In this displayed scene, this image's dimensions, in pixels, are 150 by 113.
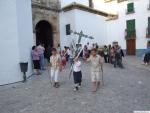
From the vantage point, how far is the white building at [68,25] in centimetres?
1020

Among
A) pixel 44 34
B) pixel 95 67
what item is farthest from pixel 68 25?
pixel 95 67

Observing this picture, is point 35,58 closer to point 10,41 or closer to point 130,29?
point 10,41

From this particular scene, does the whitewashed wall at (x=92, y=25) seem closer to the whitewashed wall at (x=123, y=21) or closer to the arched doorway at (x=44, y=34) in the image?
the whitewashed wall at (x=123, y=21)

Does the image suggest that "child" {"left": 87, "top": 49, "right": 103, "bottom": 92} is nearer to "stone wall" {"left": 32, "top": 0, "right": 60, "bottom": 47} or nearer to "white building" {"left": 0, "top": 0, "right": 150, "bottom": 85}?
"white building" {"left": 0, "top": 0, "right": 150, "bottom": 85}

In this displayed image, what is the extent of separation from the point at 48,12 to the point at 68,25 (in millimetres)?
2387

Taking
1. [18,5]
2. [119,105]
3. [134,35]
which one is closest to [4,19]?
[18,5]

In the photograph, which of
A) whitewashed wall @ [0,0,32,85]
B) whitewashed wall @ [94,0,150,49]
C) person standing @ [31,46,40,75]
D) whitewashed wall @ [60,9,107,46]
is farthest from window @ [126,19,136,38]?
whitewashed wall @ [0,0,32,85]

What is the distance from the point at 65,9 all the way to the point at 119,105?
1709 cm

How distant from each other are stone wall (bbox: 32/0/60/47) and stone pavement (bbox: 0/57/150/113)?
1126 centimetres

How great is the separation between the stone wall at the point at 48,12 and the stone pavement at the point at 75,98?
11261 millimetres

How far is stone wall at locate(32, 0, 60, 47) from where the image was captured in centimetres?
2009

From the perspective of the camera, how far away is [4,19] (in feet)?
32.9

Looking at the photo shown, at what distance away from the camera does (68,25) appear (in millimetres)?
22500

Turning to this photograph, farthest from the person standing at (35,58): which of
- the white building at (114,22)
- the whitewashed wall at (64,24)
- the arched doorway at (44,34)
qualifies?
the arched doorway at (44,34)
